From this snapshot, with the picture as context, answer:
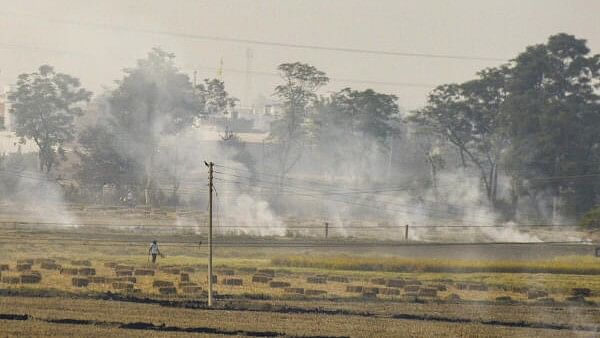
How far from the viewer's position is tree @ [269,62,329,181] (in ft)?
433

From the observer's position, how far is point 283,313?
171ft

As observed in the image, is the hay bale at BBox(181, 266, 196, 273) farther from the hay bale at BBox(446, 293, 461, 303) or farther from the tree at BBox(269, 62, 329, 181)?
the tree at BBox(269, 62, 329, 181)

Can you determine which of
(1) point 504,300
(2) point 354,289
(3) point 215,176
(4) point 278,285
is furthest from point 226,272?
(3) point 215,176

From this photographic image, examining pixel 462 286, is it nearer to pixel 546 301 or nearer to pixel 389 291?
pixel 389 291

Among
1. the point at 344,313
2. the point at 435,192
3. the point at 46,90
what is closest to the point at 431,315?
the point at 344,313

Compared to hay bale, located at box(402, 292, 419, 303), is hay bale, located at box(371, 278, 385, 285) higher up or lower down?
higher up

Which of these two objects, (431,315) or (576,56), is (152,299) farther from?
(576,56)

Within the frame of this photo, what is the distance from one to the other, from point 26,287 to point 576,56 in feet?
260

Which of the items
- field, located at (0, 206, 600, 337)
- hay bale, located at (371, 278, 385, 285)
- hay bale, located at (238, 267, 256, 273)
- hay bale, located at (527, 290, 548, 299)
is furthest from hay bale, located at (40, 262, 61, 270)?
hay bale, located at (527, 290, 548, 299)

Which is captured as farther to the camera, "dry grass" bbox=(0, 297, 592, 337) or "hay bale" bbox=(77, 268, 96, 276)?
"hay bale" bbox=(77, 268, 96, 276)

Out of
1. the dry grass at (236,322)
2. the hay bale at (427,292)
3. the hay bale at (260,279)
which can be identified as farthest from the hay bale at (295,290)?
the dry grass at (236,322)

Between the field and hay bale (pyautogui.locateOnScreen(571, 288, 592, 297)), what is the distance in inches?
4.3

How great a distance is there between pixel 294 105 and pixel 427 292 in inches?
2867

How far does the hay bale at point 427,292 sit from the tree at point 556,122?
171 ft
